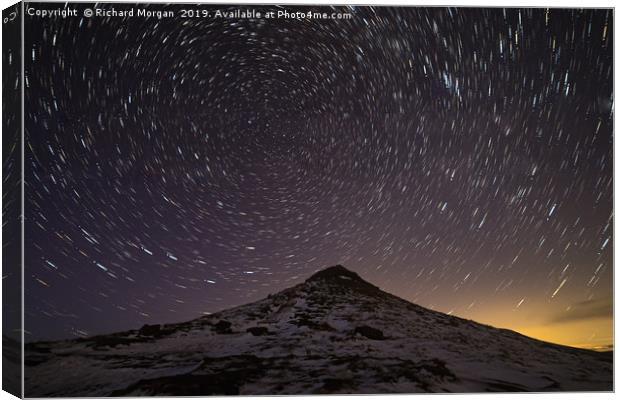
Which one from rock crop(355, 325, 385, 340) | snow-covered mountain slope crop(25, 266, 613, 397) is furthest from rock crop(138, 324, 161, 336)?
rock crop(355, 325, 385, 340)

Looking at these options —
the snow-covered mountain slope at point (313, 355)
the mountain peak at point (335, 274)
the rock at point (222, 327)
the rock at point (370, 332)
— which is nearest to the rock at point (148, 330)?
the snow-covered mountain slope at point (313, 355)

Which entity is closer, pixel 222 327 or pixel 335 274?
pixel 222 327

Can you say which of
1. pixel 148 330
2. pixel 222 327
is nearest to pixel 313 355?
pixel 222 327

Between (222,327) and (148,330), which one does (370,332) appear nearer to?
(222,327)

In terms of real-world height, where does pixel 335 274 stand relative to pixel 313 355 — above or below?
above

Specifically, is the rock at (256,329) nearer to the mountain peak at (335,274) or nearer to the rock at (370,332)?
the mountain peak at (335,274)

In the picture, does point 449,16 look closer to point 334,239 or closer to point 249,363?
point 334,239

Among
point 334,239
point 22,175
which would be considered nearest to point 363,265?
point 334,239
